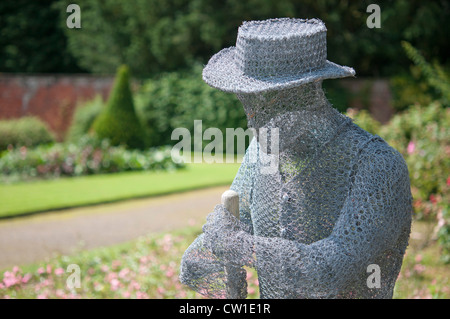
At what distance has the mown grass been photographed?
13.3ft

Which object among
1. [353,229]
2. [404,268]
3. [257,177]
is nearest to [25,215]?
[404,268]

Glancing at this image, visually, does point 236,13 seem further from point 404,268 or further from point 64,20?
point 404,268

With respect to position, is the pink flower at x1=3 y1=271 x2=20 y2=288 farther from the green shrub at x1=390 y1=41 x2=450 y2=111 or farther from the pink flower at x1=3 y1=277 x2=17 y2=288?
the green shrub at x1=390 y1=41 x2=450 y2=111

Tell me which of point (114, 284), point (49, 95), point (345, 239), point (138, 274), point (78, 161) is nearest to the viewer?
point (345, 239)

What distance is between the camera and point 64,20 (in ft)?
66.0

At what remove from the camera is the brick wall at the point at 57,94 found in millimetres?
16688

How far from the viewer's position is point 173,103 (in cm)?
1631

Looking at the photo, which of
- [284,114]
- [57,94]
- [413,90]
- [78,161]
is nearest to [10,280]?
[284,114]

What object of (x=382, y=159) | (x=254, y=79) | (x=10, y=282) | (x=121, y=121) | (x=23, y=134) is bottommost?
(x=23, y=134)

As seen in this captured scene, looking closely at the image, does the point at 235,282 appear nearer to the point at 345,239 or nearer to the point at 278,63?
the point at 345,239

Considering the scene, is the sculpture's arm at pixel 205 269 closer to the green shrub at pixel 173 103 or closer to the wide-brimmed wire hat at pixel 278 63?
the wide-brimmed wire hat at pixel 278 63

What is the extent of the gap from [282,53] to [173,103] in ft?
48.4

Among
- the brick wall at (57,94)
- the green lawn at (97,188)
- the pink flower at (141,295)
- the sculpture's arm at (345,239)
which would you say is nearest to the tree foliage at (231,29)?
the brick wall at (57,94)

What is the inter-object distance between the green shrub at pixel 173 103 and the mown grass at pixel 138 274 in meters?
9.97
